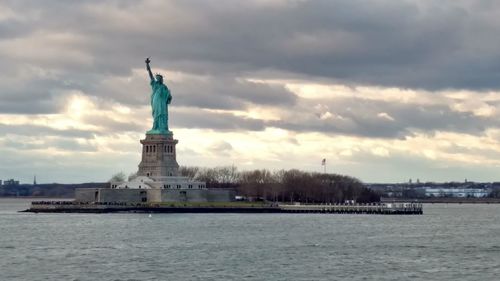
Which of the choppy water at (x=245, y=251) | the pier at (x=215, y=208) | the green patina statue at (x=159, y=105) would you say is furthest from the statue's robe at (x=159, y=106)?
the choppy water at (x=245, y=251)

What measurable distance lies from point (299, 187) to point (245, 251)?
84.8m

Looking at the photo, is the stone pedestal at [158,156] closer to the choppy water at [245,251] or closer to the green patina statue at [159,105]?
the green patina statue at [159,105]

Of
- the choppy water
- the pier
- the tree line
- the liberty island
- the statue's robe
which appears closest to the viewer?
the choppy water

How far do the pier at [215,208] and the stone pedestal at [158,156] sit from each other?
5.35m

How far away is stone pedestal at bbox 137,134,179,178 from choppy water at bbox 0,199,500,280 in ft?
96.0

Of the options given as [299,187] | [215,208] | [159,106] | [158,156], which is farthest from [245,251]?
[299,187]

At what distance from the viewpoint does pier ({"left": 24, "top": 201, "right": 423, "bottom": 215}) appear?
4419 inches

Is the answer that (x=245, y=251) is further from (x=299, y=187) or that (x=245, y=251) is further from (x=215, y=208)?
(x=299, y=187)

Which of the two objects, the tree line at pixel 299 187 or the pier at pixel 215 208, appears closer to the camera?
the pier at pixel 215 208

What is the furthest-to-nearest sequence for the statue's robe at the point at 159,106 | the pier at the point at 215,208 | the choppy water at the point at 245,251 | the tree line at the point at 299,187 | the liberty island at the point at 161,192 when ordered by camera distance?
the tree line at the point at 299,187 → the statue's robe at the point at 159,106 → the liberty island at the point at 161,192 → the pier at the point at 215,208 → the choppy water at the point at 245,251

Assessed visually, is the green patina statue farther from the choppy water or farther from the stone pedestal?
the choppy water

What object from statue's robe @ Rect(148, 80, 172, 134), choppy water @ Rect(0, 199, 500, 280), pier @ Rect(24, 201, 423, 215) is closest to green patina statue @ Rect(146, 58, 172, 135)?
statue's robe @ Rect(148, 80, 172, 134)

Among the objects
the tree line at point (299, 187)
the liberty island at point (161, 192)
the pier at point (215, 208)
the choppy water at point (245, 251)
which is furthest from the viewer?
the tree line at point (299, 187)

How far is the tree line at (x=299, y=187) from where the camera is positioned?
472ft
